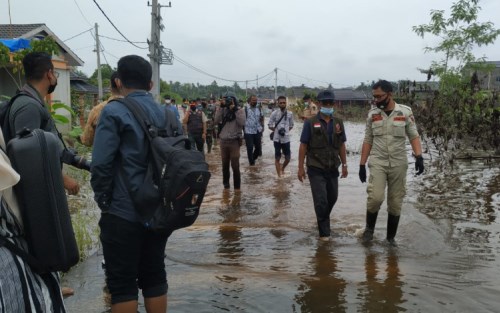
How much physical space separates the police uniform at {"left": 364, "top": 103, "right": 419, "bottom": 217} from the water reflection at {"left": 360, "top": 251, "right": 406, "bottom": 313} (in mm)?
768

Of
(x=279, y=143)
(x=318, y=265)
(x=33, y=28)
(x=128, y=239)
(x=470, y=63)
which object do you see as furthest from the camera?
(x=33, y=28)

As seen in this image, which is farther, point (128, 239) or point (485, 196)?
point (485, 196)

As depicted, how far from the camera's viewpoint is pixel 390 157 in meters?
5.66

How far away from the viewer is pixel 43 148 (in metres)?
1.83

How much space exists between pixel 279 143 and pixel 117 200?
25.6ft

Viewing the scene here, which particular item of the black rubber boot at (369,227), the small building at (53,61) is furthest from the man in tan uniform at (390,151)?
the small building at (53,61)

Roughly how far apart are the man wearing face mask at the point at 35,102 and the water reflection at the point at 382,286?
99.8 inches

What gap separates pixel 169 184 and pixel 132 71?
0.86 meters

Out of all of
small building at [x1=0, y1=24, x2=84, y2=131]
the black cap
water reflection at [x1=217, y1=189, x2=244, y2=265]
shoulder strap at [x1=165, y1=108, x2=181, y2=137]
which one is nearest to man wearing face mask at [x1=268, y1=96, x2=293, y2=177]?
water reflection at [x1=217, y1=189, x2=244, y2=265]

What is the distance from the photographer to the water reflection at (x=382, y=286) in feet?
13.0

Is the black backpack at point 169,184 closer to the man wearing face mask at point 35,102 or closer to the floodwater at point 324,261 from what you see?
the man wearing face mask at point 35,102

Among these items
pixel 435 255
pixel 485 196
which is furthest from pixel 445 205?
pixel 435 255

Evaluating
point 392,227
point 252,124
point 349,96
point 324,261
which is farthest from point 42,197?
point 349,96

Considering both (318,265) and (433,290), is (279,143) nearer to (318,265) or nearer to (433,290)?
(318,265)
